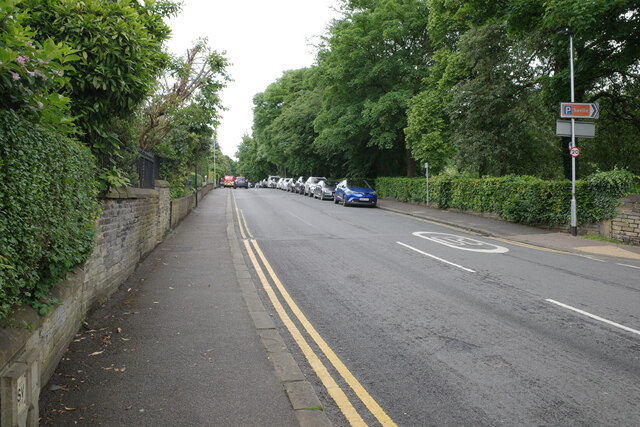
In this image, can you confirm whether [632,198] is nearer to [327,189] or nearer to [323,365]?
[323,365]

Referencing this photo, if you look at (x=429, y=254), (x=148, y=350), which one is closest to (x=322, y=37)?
(x=429, y=254)

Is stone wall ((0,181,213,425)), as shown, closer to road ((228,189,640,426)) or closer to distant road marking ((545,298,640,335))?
road ((228,189,640,426))

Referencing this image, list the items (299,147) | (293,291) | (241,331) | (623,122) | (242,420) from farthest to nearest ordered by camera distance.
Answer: (299,147)
(623,122)
(293,291)
(241,331)
(242,420)

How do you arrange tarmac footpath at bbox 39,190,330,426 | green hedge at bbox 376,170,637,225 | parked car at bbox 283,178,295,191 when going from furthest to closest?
parked car at bbox 283,178,295,191
green hedge at bbox 376,170,637,225
tarmac footpath at bbox 39,190,330,426

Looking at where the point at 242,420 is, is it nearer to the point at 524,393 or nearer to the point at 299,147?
the point at 524,393

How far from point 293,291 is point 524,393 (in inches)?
163

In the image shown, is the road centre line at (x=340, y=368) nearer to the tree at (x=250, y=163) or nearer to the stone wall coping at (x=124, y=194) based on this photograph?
the stone wall coping at (x=124, y=194)

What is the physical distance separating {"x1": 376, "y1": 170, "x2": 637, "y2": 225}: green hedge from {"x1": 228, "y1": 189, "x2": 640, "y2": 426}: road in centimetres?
393

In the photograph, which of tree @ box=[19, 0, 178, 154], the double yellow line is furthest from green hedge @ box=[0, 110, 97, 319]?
the double yellow line


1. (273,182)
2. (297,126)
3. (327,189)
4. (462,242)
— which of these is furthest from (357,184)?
(273,182)

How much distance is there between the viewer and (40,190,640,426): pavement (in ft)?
11.0

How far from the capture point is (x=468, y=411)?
3467 millimetres

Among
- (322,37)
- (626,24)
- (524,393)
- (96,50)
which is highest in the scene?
(322,37)

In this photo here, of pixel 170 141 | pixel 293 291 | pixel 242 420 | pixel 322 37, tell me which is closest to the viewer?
pixel 242 420
